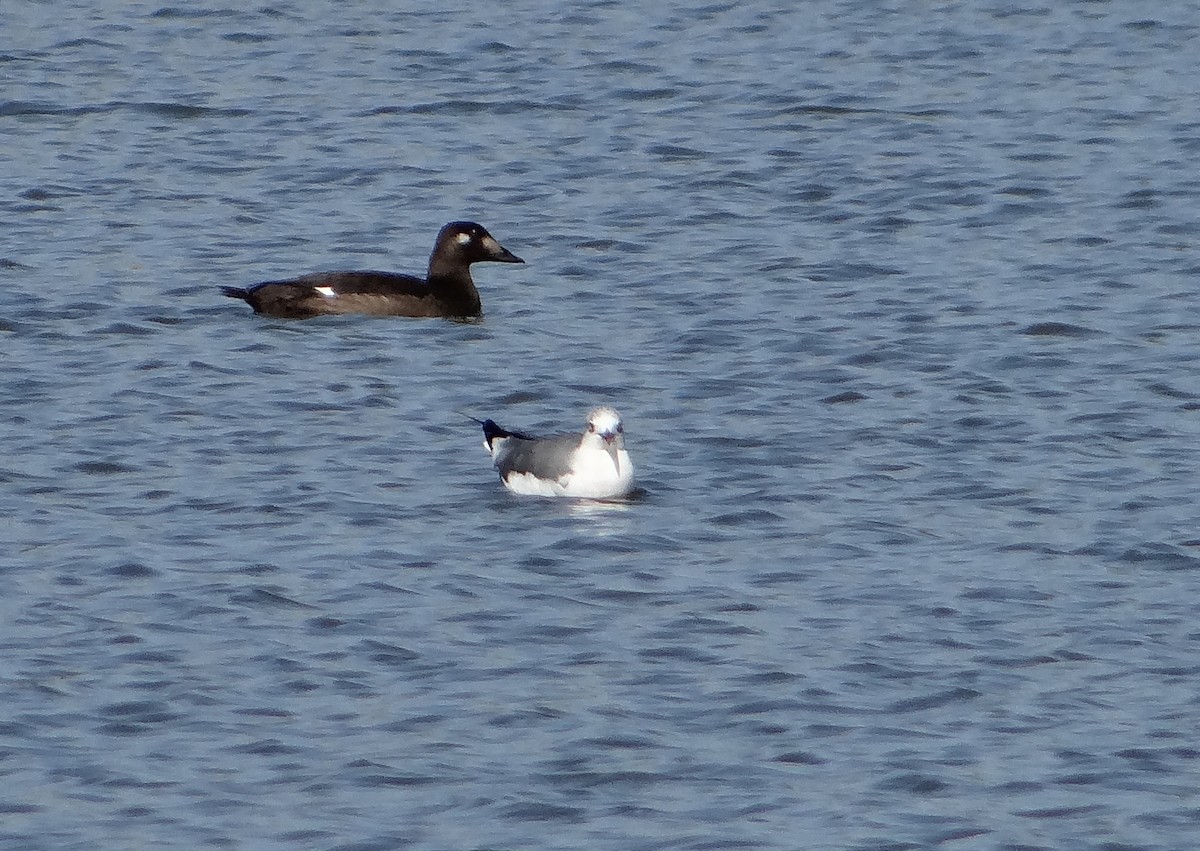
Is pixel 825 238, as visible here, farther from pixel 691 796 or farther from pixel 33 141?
pixel 691 796

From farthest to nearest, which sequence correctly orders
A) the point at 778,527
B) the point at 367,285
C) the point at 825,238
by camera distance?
the point at 825,238 < the point at 367,285 < the point at 778,527

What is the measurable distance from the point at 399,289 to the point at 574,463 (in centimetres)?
446

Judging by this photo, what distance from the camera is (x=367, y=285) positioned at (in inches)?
632

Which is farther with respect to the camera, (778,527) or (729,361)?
(729,361)

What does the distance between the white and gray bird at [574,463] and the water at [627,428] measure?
0.48 ft

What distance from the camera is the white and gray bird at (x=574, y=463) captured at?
12.0 m

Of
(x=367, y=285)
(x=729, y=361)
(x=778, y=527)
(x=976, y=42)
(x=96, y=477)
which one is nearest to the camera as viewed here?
(x=778, y=527)

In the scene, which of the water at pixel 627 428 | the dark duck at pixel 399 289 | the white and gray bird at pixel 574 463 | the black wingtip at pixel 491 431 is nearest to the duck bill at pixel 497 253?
the dark duck at pixel 399 289

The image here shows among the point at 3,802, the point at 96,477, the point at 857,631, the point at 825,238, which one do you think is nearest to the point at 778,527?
the point at 857,631

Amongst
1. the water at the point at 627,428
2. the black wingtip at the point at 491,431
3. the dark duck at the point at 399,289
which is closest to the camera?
the water at the point at 627,428

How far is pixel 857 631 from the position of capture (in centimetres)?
1017

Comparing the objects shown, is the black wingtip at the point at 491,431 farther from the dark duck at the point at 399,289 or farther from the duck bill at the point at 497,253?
the duck bill at the point at 497,253

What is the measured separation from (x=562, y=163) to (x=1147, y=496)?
9.09 metres

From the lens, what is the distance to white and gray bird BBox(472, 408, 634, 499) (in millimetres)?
11969
